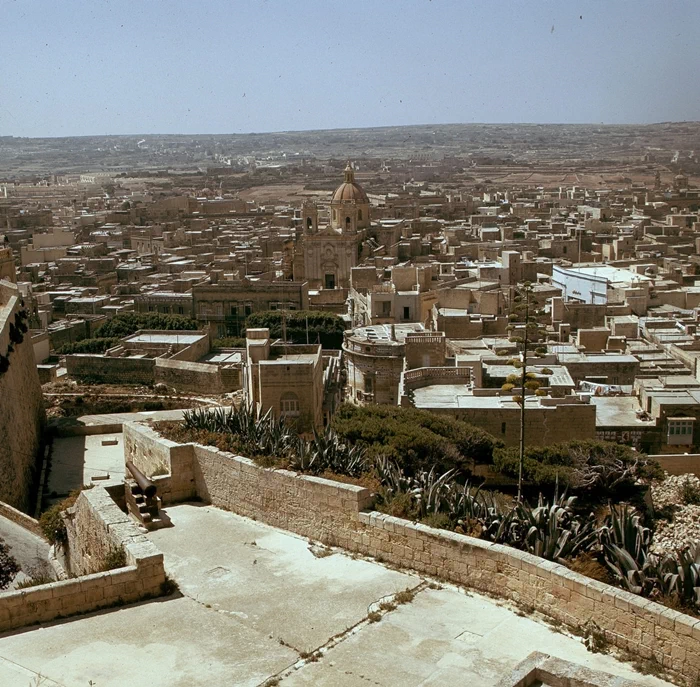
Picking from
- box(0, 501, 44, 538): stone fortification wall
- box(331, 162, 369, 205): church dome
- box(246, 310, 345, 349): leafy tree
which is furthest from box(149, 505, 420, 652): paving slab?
box(331, 162, 369, 205): church dome

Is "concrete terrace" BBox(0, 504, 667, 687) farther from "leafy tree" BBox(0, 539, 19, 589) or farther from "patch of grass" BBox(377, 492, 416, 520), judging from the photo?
"leafy tree" BBox(0, 539, 19, 589)

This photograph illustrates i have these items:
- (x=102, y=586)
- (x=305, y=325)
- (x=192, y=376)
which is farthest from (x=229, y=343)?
(x=102, y=586)

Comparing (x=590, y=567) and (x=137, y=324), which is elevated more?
(x=590, y=567)

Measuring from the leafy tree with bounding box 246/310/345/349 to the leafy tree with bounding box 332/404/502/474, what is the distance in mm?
14767

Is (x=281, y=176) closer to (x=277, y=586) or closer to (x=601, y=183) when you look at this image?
(x=601, y=183)

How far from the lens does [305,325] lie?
30.7 m

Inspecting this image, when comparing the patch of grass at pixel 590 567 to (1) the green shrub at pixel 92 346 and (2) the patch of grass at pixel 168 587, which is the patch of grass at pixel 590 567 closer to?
(2) the patch of grass at pixel 168 587

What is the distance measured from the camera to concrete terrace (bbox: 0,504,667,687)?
527 centimetres

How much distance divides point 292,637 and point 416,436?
7.10 meters

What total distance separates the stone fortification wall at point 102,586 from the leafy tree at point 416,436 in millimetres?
3793

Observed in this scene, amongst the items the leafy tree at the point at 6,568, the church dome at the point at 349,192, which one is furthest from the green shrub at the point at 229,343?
the church dome at the point at 349,192

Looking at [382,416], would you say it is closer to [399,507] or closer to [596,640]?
[399,507]

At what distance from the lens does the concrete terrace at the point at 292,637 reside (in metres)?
5.27

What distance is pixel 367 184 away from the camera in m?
128
